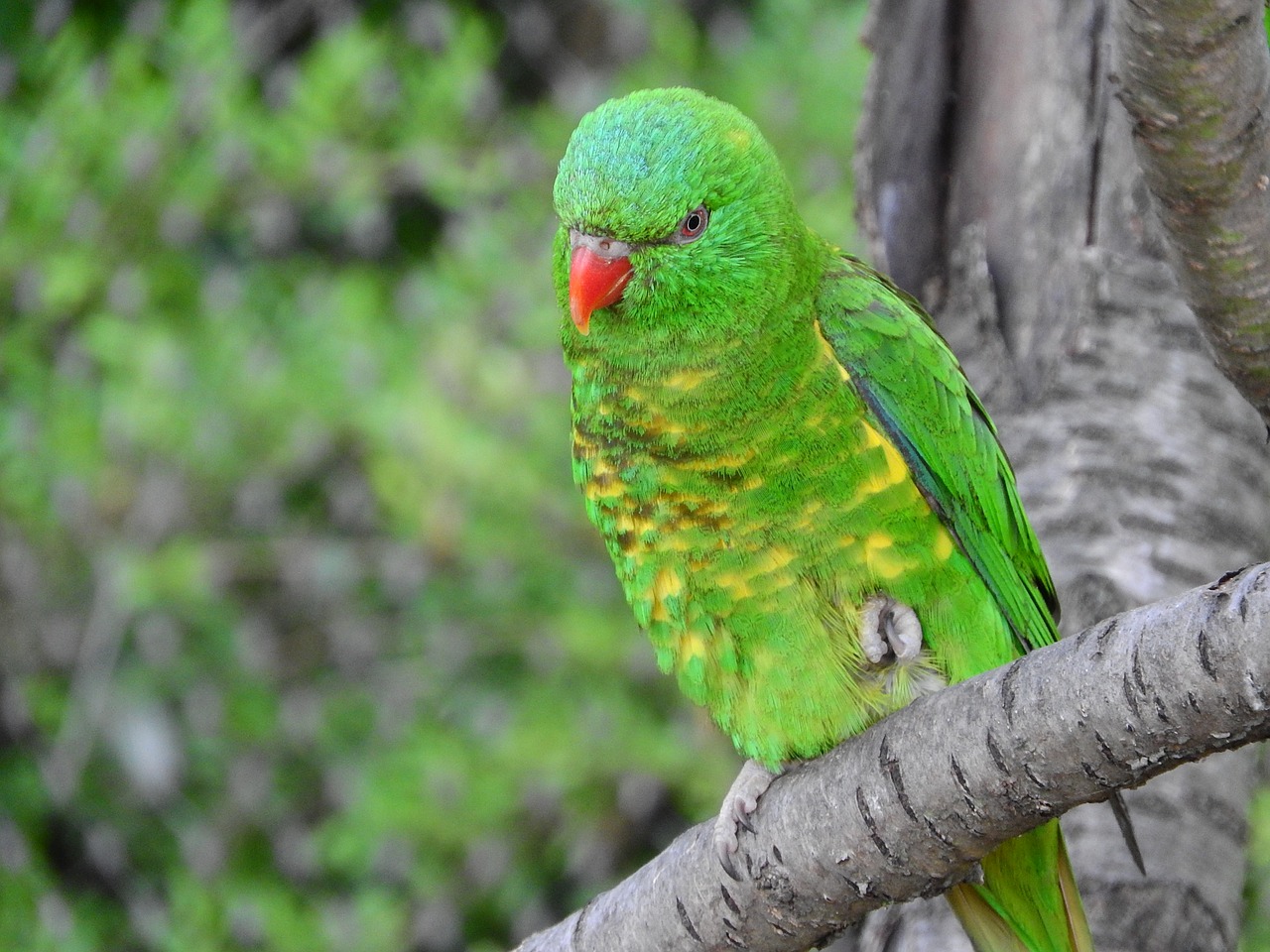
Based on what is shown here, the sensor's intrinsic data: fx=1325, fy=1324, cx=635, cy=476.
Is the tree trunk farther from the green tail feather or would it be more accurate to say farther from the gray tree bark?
the green tail feather

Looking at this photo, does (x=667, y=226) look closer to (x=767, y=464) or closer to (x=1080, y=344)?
(x=767, y=464)

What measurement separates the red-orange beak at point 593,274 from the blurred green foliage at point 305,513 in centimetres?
140

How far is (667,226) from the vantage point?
5.97ft

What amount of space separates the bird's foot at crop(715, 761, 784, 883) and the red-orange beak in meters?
0.69

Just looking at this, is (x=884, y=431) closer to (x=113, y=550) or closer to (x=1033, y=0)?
(x=1033, y=0)

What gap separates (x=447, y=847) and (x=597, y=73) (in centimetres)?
250

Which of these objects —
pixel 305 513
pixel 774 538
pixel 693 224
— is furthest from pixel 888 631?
pixel 305 513

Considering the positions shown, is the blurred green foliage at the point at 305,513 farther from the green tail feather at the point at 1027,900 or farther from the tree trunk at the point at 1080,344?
the green tail feather at the point at 1027,900

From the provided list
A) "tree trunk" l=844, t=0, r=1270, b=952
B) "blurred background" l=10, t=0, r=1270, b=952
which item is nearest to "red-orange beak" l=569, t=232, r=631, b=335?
"tree trunk" l=844, t=0, r=1270, b=952

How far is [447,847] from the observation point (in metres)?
3.45

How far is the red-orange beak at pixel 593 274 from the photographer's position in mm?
1794

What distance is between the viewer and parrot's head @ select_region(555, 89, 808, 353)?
1.80 meters

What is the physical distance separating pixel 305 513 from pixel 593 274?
2526mm

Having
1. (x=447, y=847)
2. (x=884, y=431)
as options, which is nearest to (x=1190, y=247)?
(x=884, y=431)
